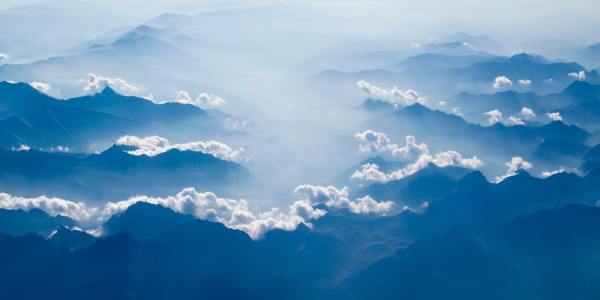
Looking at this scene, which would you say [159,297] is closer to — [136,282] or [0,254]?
[136,282]

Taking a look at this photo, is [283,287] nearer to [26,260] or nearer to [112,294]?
[112,294]

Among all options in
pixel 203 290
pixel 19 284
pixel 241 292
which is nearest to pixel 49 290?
pixel 19 284

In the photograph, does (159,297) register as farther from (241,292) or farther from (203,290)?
(241,292)

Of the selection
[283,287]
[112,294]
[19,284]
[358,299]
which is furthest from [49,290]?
[358,299]

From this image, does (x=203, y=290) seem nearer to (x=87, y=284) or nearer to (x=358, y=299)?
(x=87, y=284)

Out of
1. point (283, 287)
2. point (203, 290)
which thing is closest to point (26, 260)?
point (203, 290)

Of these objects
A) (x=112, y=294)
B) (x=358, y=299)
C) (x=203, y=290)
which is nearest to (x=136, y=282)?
(x=112, y=294)
